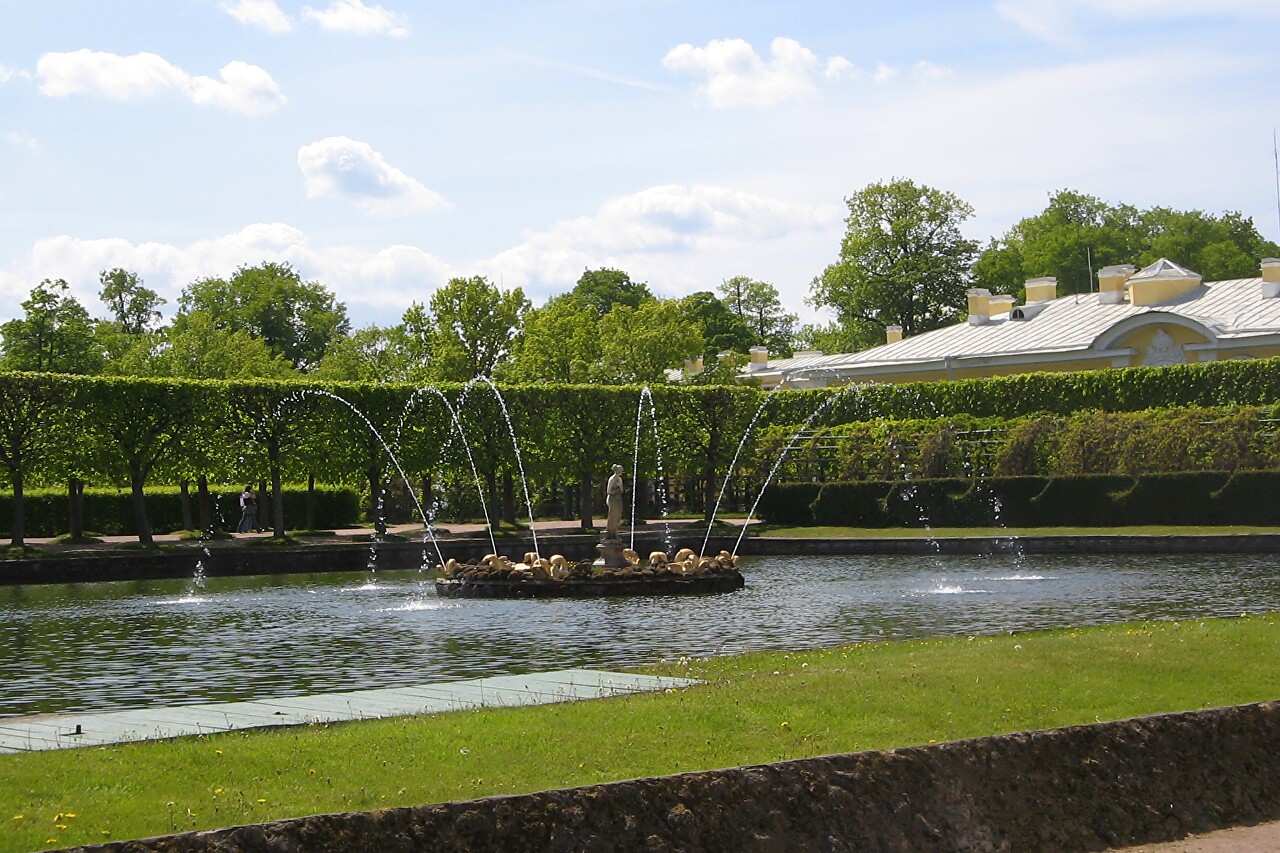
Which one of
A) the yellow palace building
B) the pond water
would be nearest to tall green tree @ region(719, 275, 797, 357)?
the yellow palace building

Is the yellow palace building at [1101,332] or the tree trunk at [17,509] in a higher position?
the yellow palace building at [1101,332]

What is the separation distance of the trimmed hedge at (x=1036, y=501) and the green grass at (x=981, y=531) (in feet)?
1.91

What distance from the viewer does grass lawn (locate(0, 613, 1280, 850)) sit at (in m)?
6.81

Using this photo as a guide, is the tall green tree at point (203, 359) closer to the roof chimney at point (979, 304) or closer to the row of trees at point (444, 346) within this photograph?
the row of trees at point (444, 346)

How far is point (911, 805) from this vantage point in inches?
283

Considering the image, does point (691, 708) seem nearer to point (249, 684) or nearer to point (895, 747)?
point (895, 747)

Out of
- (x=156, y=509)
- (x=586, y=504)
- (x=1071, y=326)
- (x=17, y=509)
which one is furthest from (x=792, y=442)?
(x=17, y=509)

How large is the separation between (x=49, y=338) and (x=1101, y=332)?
41135 mm

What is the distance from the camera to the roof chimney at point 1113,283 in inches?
2350

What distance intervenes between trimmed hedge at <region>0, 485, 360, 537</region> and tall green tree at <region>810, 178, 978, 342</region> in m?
39.1

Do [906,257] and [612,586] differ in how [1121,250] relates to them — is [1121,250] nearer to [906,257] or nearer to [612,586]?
[906,257]

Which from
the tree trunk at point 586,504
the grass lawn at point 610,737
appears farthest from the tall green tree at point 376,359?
the grass lawn at point 610,737

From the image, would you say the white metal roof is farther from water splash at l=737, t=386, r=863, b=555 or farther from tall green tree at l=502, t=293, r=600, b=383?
tall green tree at l=502, t=293, r=600, b=383

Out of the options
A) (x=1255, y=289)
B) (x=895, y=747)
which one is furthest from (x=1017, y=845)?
(x=1255, y=289)
